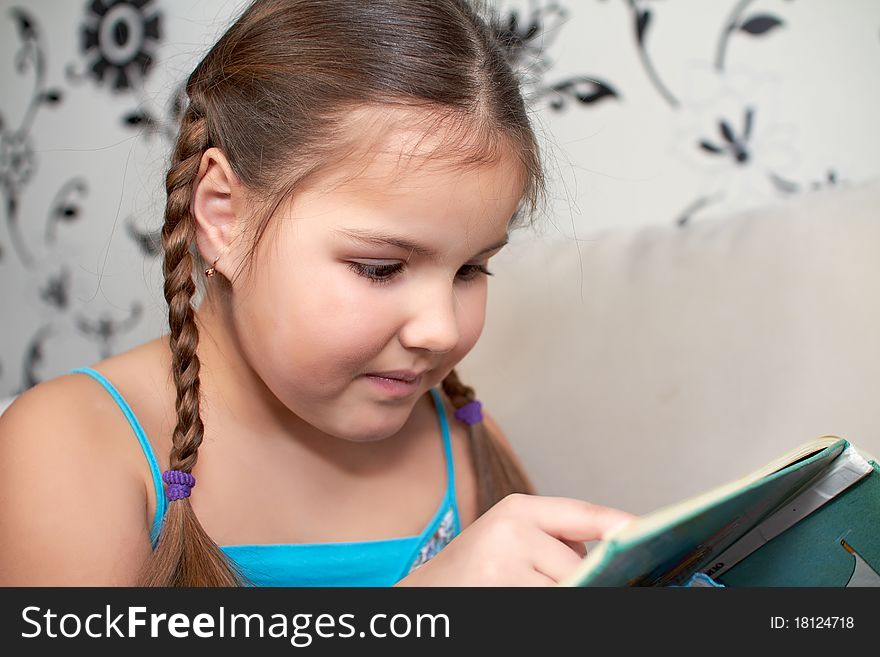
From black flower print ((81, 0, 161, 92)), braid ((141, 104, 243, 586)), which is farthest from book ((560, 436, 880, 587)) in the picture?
black flower print ((81, 0, 161, 92))

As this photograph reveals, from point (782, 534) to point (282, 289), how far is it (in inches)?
15.4

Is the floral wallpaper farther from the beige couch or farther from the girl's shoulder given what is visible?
A: the girl's shoulder

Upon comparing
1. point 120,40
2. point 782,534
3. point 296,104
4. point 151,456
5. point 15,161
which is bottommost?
point 782,534

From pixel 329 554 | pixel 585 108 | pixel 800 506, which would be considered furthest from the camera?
pixel 585 108

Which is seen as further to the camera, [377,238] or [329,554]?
[329,554]

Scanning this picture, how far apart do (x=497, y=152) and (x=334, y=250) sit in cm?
15

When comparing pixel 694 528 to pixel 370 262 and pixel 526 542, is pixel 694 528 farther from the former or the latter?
pixel 370 262

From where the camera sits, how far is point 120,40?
4.48 ft

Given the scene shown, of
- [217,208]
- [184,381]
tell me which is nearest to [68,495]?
[184,381]

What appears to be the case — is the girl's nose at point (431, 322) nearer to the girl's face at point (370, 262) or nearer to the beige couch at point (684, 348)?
the girl's face at point (370, 262)

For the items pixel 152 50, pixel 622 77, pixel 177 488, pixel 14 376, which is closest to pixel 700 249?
pixel 622 77

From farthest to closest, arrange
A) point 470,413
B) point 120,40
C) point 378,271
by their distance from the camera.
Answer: point 120,40 < point 470,413 < point 378,271

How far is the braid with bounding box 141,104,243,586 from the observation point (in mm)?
689

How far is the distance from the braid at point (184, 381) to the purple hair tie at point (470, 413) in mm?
316
